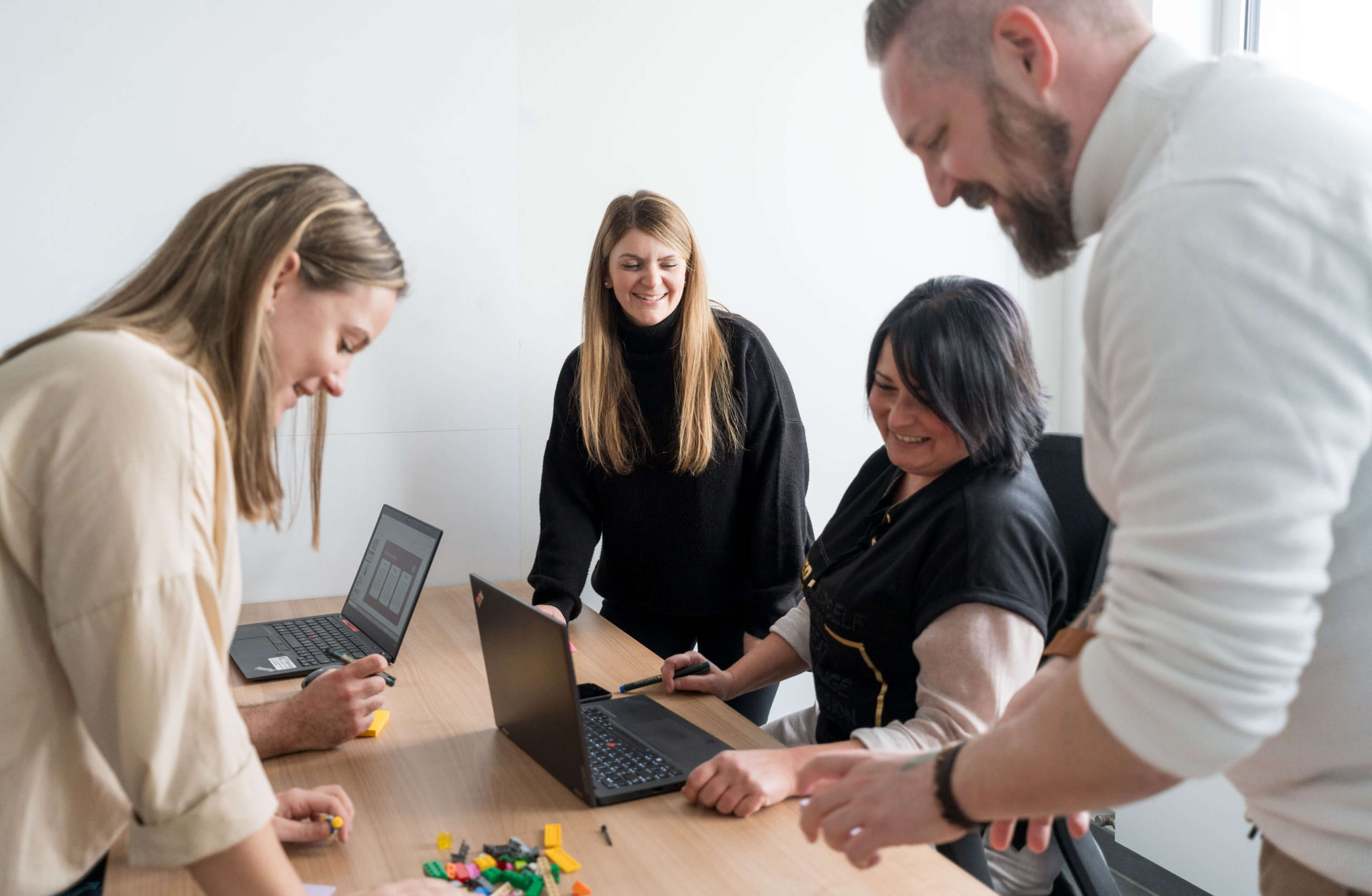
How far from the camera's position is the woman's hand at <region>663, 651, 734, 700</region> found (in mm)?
1771

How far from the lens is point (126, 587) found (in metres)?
0.83

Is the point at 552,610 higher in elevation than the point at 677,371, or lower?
lower

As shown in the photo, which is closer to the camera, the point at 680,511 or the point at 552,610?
the point at 552,610

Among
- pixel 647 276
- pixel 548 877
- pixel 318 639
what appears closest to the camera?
pixel 548 877

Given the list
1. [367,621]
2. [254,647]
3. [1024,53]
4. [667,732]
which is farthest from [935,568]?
[254,647]

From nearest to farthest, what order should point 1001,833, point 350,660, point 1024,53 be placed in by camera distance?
point 1024,53, point 1001,833, point 350,660

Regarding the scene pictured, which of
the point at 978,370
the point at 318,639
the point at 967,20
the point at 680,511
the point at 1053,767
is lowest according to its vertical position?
the point at 318,639

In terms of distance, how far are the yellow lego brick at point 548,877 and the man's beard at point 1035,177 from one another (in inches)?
32.1

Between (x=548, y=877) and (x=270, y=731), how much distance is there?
558 millimetres

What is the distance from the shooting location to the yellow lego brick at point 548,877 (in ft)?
3.75

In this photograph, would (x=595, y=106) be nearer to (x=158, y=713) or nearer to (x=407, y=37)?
(x=407, y=37)

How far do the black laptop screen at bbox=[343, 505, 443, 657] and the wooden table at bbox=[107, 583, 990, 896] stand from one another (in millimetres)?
181

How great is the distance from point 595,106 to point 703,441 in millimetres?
945

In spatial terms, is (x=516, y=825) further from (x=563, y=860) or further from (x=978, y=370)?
(x=978, y=370)
